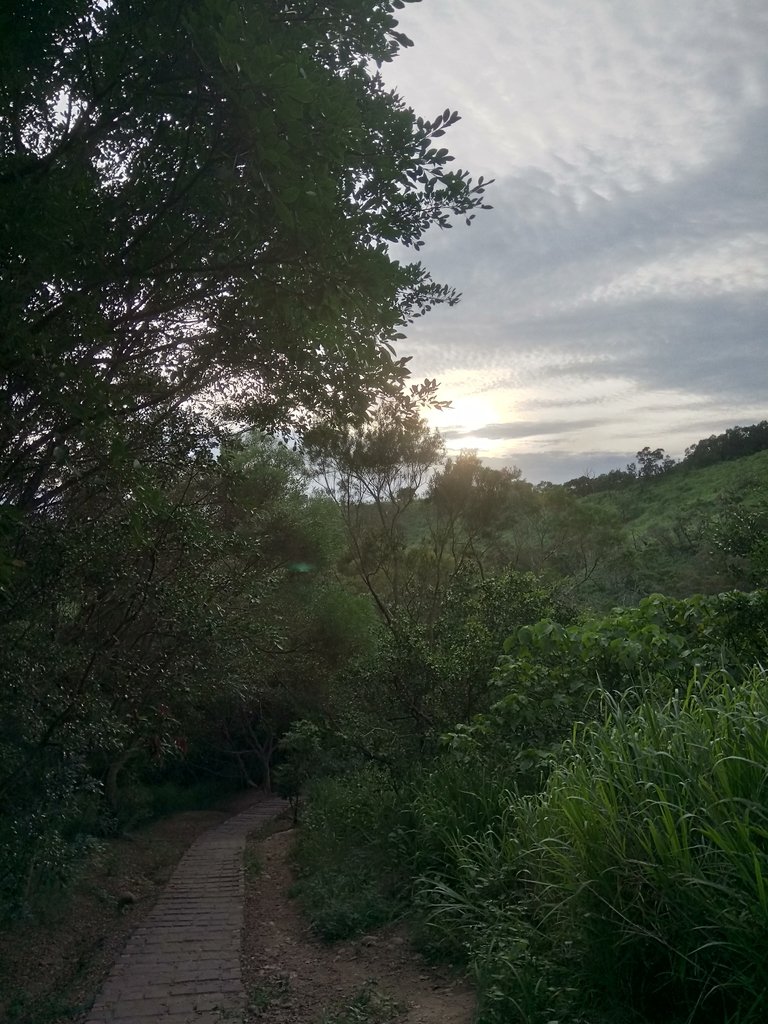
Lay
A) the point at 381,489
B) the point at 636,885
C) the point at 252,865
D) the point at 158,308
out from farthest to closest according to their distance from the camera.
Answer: the point at 381,489 → the point at 252,865 → the point at 158,308 → the point at 636,885

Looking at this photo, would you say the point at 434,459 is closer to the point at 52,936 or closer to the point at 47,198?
the point at 52,936

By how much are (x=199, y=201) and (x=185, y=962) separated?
6.35 meters

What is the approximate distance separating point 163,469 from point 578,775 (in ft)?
15.6

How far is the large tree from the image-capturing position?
4.66 metres

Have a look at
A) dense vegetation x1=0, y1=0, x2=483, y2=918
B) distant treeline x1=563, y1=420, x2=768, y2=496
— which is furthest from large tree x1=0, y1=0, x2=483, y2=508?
distant treeline x1=563, y1=420, x2=768, y2=496

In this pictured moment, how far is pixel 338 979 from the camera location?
255 inches

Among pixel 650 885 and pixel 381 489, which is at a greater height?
pixel 381 489

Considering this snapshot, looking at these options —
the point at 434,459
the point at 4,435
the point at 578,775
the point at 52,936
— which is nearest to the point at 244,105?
the point at 4,435

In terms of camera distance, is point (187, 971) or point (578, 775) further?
point (187, 971)

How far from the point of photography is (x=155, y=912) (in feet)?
34.4

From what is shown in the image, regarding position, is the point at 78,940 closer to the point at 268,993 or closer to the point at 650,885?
the point at 268,993

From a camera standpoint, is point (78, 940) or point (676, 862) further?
point (78, 940)

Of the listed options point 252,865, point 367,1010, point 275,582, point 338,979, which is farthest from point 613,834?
point 252,865

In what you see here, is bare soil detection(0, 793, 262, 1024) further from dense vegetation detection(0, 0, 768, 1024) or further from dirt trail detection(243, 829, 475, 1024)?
dirt trail detection(243, 829, 475, 1024)
